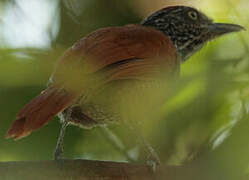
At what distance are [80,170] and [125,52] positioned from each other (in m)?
0.83

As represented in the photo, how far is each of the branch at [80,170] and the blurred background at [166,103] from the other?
69 mm

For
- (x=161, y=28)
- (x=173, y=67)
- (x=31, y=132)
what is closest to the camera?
(x=31, y=132)

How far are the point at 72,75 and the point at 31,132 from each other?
0.56m

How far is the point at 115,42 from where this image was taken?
103 inches

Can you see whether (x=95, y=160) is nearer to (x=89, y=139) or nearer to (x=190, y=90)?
(x=89, y=139)

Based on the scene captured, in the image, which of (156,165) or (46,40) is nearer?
(46,40)

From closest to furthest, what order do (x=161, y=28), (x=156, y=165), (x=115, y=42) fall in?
(x=156, y=165)
(x=115, y=42)
(x=161, y=28)

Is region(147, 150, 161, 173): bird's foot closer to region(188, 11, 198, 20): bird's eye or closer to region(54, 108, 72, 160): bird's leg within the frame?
region(54, 108, 72, 160): bird's leg

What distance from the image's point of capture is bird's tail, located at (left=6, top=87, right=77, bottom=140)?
1630 millimetres

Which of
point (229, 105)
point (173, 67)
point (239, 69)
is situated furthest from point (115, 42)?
point (239, 69)

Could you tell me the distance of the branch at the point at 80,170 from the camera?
1.75 meters

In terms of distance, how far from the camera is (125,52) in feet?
8.36

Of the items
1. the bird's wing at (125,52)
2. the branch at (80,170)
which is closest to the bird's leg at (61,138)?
the branch at (80,170)

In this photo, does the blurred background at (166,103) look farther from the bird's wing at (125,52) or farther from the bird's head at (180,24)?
the bird's head at (180,24)
